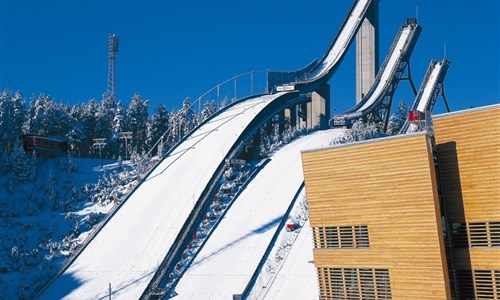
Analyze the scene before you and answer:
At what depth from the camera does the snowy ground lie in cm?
3875

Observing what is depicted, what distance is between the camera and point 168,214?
1692 inches

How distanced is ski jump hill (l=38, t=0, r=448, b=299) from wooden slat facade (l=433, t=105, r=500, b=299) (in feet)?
37.1

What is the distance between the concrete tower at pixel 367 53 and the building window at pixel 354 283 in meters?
44.2

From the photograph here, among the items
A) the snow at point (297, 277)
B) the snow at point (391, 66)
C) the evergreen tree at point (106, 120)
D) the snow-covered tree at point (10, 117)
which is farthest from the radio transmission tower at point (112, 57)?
the snow at point (297, 277)

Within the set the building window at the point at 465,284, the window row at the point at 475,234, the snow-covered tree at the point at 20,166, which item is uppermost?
the snow-covered tree at the point at 20,166

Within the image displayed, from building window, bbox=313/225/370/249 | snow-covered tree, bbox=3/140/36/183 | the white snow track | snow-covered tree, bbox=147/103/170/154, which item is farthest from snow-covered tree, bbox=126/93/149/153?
building window, bbox=313/225/370/249

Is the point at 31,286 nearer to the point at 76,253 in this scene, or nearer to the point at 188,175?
the point at 76,253

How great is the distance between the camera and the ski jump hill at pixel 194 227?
119 ft

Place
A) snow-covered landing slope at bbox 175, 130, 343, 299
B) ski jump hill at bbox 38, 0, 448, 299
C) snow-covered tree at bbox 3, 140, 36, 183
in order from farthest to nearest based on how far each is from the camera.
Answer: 1. snow-covered tree at bbox 3, 140, 36, 183
2. ski jump hill at bbox 38, 0, 448, 299
3. snow-covered landing slope at bbox 175, 130, 343, 299

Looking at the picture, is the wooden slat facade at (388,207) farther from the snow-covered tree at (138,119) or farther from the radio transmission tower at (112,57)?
the radio transmission tower at (112,57)

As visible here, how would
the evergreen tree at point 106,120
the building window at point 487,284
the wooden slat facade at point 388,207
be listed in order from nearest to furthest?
the building window at point 487,284
the wooden slat facade at point 388,207
the evergreen tree at point 106,120

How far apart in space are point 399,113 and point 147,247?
149 feet

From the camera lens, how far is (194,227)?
1640 inches

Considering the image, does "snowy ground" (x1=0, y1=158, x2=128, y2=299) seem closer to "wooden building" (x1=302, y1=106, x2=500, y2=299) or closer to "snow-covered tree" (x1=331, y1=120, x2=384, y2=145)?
"snow-covered tree" (x1=331, y1=120, x2=384, y2=145)
